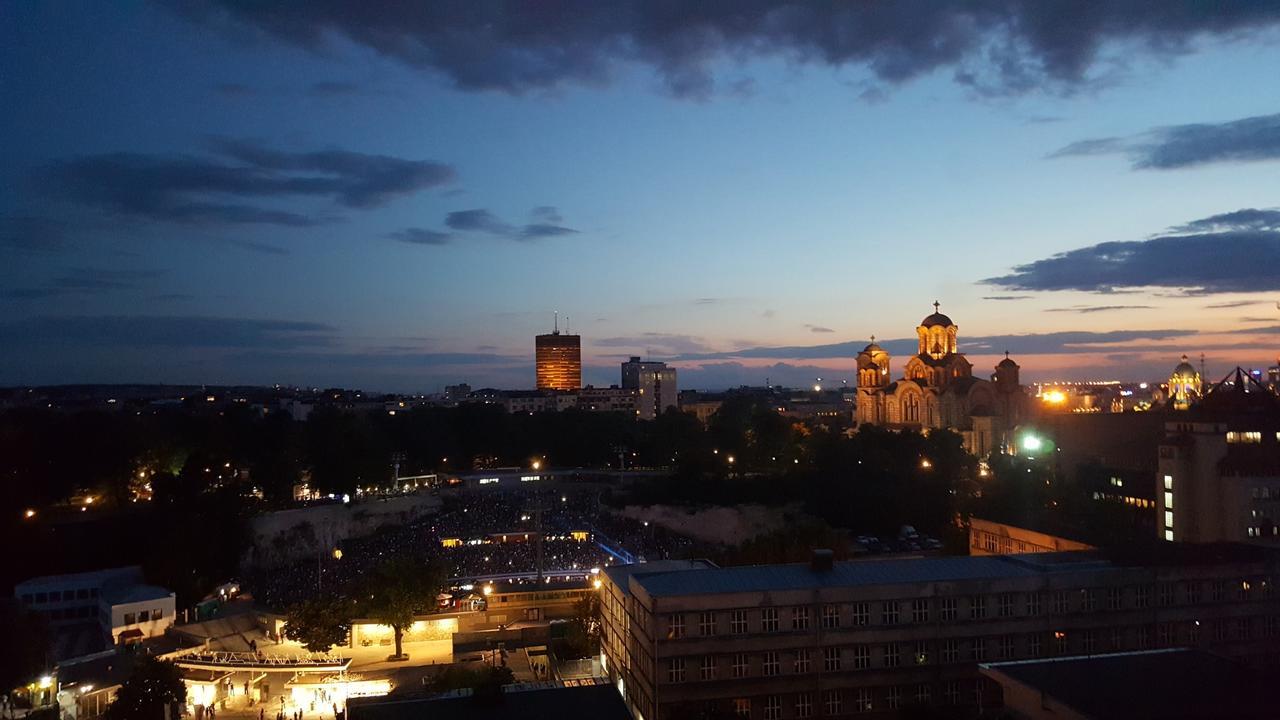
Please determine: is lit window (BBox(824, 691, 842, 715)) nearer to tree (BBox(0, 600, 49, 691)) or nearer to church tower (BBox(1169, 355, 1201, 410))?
tree (BBox(0, 600, 49, 691))

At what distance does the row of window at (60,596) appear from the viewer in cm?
3389

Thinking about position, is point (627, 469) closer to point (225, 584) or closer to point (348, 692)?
point (225, 584)

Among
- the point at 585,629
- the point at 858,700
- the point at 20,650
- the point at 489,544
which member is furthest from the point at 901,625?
the point at 489,544

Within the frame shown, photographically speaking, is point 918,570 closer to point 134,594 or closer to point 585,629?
point 585,629

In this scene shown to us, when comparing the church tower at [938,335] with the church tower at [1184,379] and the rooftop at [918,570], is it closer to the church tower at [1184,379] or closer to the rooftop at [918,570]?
the church tower at [1184,379]

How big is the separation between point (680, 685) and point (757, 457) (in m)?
46.7

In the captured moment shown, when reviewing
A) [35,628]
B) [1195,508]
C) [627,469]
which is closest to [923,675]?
[1195,508]

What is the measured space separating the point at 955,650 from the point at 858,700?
263 cm

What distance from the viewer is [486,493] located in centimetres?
6328


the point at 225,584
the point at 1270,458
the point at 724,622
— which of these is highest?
the point at 1270,458

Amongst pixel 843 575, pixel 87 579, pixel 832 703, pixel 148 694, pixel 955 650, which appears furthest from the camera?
pixel 87 579

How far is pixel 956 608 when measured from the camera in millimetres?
21641

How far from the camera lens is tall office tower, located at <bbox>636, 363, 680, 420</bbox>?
140950mm

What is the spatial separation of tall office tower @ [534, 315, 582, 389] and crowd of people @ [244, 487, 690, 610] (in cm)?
12482
